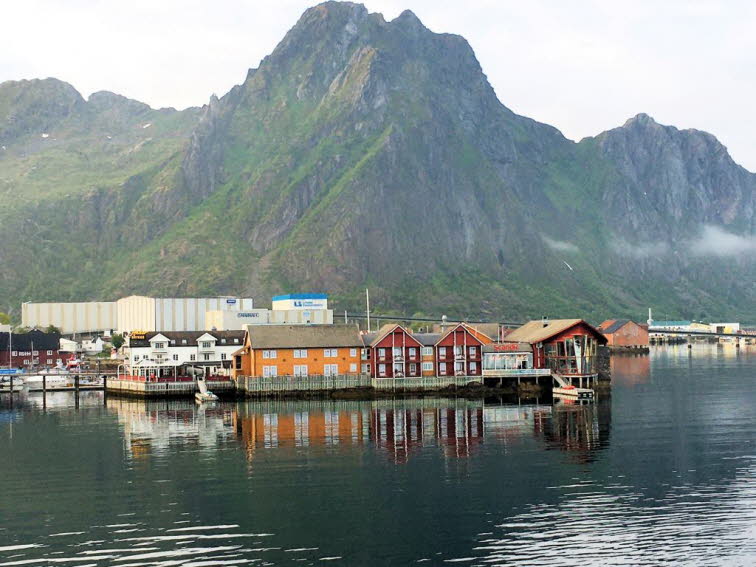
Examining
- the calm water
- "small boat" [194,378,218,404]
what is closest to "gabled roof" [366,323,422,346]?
"small boat" [194,378,218,404]

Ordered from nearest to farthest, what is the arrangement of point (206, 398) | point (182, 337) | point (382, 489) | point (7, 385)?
1. point (382, 489)
2. point (206, 398)
3. point (182, 337)
4. point (7, 385)

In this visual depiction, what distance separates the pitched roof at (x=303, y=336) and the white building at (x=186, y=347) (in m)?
19.6

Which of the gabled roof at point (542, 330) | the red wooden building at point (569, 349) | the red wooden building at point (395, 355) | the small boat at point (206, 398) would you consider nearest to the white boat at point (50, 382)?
the small boat at point (206, 398)

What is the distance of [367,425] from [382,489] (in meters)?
32.8

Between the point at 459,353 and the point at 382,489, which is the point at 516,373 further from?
the point at 382,489

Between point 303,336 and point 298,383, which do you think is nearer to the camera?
point 298,383

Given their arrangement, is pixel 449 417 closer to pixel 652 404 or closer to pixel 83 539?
pixel 652 404

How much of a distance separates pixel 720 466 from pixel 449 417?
1398 inches

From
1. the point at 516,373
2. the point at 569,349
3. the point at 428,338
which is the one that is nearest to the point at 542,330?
the point at 569,349

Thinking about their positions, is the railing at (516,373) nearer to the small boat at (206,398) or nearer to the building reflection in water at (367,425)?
the building reflection in water at (367,425)

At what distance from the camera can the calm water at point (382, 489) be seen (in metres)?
50.8

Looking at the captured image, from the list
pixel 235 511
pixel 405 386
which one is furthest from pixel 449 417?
pixel 235 511

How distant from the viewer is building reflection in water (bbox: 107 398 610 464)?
3295 inches

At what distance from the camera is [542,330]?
445 ft
